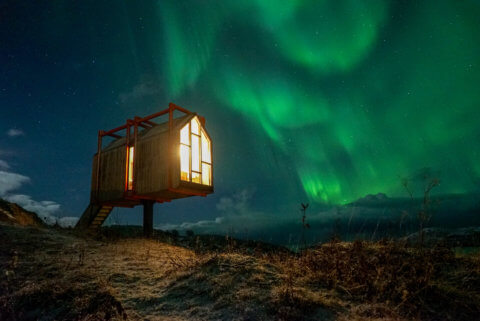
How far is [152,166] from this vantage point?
1608 centimetres

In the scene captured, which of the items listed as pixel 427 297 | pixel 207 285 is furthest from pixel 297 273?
pixel 427 297

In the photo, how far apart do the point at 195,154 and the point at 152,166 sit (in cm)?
215

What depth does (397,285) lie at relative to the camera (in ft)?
17.5

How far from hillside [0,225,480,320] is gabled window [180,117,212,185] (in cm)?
806

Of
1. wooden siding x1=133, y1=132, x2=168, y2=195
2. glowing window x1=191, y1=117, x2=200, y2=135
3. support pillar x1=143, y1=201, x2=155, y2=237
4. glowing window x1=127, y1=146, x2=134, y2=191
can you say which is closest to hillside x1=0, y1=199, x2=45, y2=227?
glowing window x1=127, y1=146, x2=134, y2=191

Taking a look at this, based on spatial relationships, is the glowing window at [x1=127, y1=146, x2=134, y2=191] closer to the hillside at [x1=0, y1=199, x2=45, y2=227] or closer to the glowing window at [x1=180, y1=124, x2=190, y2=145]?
the glowing window at [x1=180, y1=124, x2=190, y2=145]

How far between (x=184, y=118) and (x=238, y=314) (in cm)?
1290

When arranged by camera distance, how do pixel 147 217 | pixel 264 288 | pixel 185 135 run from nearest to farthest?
pixel 264 288 < pixel 185 135 < pixel 147 217

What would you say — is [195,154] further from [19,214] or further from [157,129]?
[19,214]

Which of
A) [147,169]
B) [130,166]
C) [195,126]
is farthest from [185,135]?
[130,166]

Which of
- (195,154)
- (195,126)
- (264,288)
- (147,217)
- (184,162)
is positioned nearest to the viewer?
(264,288)

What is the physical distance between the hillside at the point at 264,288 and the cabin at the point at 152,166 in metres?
7.74

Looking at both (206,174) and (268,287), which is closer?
(268,287)

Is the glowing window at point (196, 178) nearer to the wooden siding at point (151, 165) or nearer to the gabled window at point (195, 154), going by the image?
the gabled window at point (195, 154)
